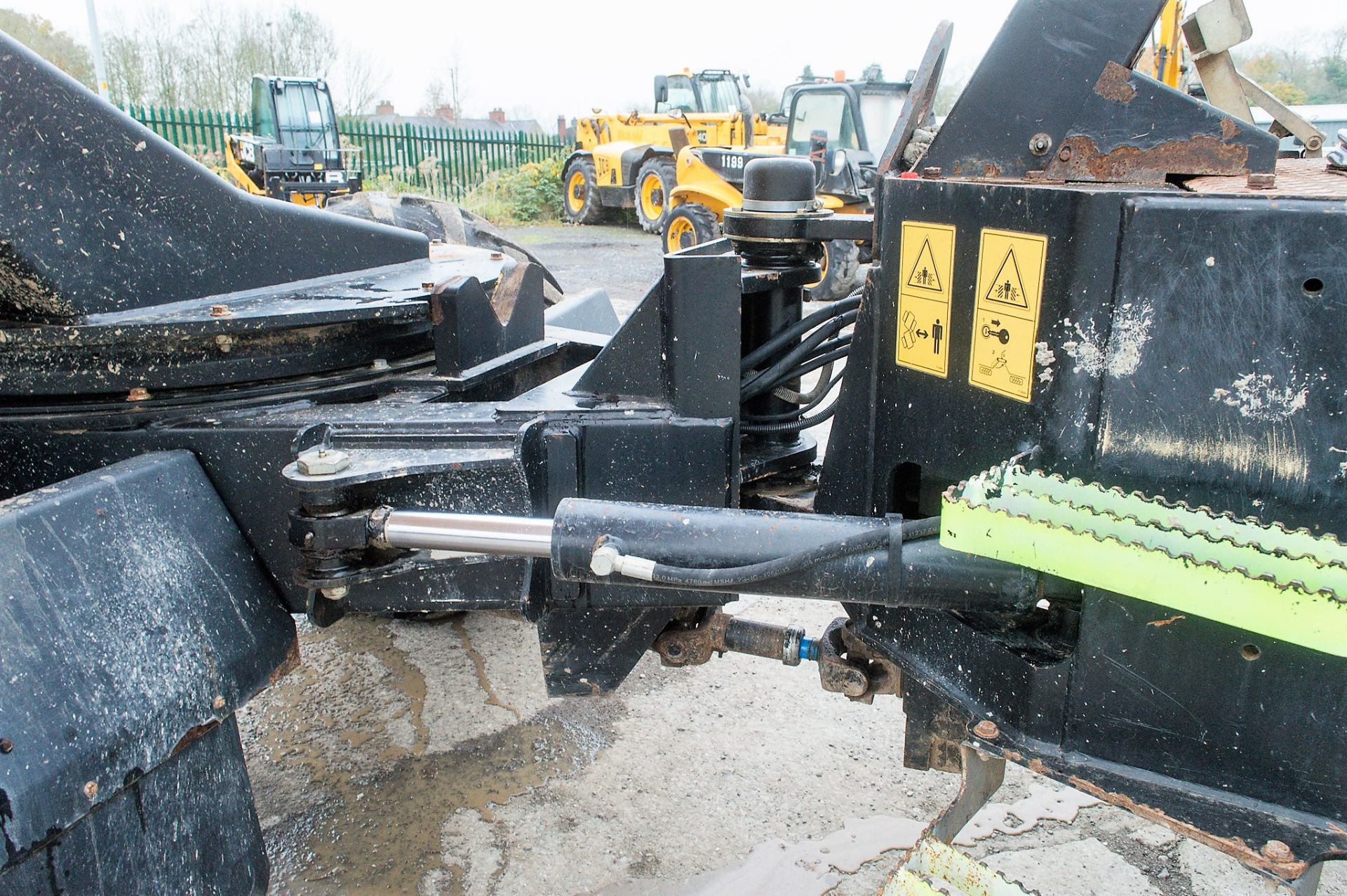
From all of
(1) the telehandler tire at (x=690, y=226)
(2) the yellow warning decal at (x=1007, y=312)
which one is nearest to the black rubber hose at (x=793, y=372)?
(2) the yellow warning decal at (x=1007, y=312)

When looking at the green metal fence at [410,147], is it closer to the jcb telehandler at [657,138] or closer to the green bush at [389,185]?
the green bush at [389,185]

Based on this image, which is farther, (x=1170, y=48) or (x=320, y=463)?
(x=1170, y=48)

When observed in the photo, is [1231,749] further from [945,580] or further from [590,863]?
[590,863]

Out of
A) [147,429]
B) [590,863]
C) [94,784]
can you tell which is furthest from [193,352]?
[590,863]

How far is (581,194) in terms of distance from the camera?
1962 cm

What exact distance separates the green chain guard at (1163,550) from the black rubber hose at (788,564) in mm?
112

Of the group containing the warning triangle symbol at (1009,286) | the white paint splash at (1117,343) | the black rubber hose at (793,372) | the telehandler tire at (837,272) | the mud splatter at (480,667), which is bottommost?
the mud splatter at (480,667)

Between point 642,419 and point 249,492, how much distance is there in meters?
0.74

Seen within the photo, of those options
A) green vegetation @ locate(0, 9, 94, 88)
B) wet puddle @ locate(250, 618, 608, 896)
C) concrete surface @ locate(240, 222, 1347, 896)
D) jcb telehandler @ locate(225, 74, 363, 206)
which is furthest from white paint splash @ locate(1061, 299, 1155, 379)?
green vegetation @ locate(0, 9, 94, 88)

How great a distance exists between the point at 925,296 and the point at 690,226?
10492mm

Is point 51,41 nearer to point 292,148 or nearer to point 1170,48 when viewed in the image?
point 292,148

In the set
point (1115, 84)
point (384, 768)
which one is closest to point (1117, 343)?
point (1115, 84)

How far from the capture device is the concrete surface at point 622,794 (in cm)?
233

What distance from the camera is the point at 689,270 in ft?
5.92
